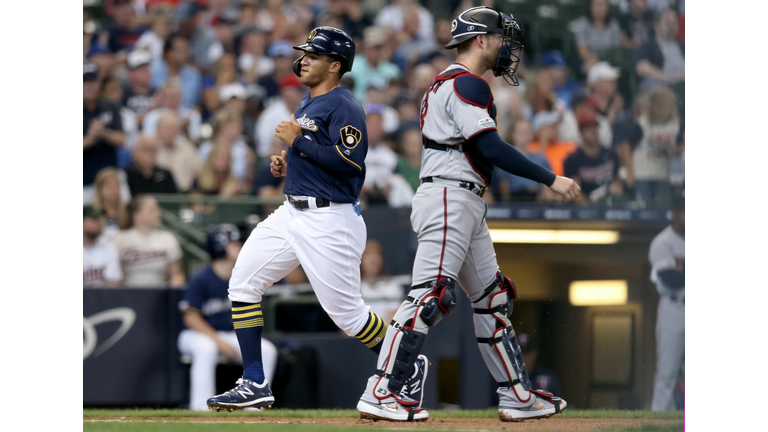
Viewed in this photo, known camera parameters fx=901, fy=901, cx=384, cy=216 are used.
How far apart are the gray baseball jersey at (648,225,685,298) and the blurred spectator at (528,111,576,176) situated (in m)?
1.32

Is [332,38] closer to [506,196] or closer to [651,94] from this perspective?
[506,196]

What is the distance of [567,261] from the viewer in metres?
7.29

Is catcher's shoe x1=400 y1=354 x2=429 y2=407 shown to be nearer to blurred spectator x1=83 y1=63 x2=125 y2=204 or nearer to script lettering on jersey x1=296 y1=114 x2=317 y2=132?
script lettering on jersey x1=296 y1=114 x2=317 y2=132

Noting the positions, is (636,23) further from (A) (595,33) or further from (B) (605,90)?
(B) (605,90)

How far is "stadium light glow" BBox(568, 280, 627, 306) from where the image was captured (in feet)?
23.5

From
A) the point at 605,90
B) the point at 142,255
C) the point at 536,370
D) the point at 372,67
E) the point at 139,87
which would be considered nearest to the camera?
the point at 536,370

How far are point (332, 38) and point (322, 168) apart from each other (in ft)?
2.14

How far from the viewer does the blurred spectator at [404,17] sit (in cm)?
1098

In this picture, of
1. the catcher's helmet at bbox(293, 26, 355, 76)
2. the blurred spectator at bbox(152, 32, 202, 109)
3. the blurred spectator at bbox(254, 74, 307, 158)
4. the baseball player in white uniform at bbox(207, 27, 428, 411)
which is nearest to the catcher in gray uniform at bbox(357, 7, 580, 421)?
the baseball player in white uniform at bbox(207, 27, 428, 411)

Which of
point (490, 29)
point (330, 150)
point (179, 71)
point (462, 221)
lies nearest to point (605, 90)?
point (179, 71)

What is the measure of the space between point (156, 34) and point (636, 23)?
17.8 feet

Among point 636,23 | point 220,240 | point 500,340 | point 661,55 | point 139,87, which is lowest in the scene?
point 500,340

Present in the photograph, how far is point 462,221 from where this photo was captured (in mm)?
4289

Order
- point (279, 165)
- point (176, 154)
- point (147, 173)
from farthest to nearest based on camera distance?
point (176, 154) < point (147, 173) < point (279, 165)
